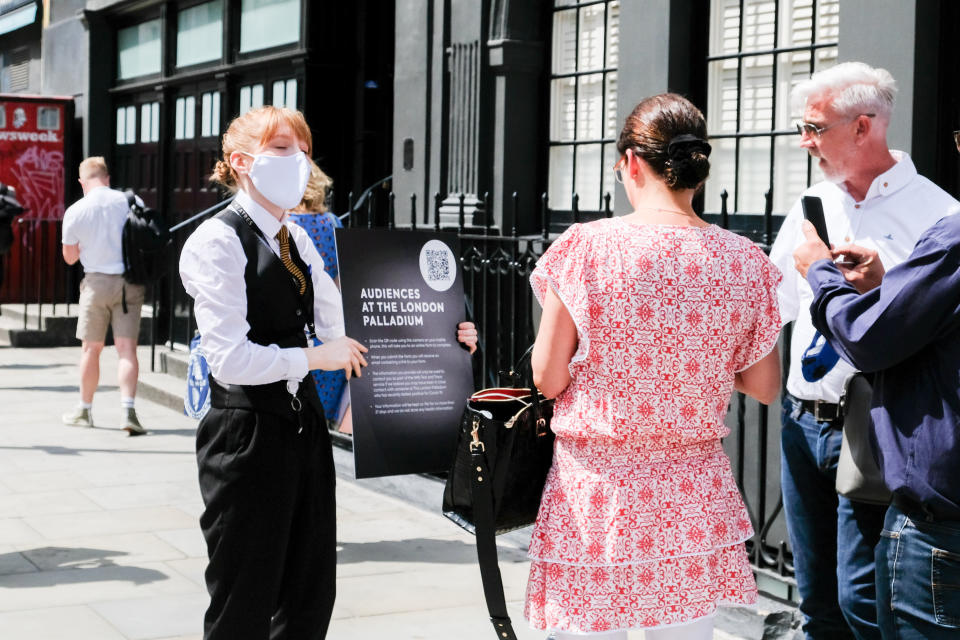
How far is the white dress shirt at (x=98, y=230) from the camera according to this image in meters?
9.76

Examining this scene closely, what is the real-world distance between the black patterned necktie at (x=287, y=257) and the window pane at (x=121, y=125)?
540 inches

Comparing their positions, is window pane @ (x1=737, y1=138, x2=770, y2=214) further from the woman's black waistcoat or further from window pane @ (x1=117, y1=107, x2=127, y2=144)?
window pane @ (x1=117, y1=107, x2=127, y2=144)

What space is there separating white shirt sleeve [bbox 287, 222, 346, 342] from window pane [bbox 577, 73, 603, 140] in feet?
14.9

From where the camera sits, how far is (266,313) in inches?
145

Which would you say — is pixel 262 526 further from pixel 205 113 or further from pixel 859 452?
pixel 205 113

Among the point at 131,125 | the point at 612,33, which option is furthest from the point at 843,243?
the point at 131,125

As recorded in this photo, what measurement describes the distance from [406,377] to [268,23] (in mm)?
9251

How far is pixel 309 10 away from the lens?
12266 millimetres

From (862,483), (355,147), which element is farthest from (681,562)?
(355,147)

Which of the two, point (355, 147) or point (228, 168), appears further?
point (355, 147)

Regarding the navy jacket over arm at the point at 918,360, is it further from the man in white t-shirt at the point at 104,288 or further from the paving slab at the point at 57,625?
the man in white t-shirt at the point at 104,288

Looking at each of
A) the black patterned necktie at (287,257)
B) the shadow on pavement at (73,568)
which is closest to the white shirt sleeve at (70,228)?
the shadow on pavement at (73,568)

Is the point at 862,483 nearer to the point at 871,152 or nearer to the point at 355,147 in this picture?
the point at 871,152

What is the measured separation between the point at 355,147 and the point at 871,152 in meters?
9.08
